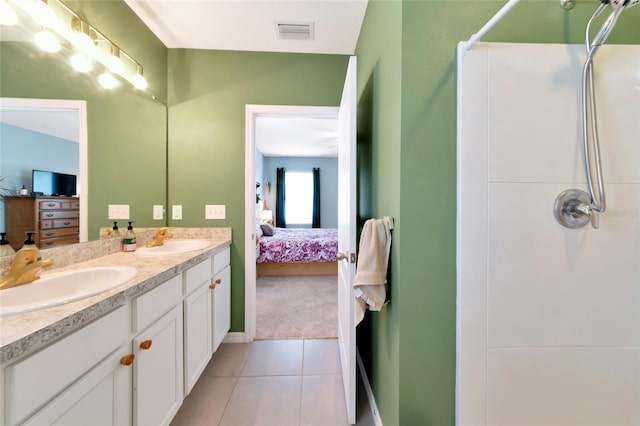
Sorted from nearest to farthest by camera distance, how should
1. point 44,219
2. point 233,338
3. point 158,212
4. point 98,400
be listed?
point 98,400
point 44,219
point 158,212
point 233,338

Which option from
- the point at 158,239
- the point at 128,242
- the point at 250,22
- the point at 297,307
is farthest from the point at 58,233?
the point at 297,307

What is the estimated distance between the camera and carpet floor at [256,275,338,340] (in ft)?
7.09

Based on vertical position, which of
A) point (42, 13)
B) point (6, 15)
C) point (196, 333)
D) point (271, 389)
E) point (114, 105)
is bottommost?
point (271, 389)

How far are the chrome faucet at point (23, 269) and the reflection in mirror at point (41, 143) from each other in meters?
0.11

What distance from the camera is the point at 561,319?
861 mm

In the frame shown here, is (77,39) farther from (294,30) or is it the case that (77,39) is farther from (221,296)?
(221,296)

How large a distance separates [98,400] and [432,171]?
1.44 meters

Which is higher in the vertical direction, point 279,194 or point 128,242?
point 279,194

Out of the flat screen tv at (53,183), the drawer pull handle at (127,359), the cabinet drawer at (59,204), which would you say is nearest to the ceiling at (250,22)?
the flat screen tv at (53,183)

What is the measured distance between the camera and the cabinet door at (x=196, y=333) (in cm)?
130

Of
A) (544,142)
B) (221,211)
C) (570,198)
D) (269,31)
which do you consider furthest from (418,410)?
(269,31)

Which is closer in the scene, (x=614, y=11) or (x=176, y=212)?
(x=614, y=11)

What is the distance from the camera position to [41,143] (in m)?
1.04

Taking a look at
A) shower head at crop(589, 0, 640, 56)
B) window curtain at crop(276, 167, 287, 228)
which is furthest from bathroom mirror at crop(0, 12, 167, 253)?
window curtain at crop(276, 167, 287, 228)
